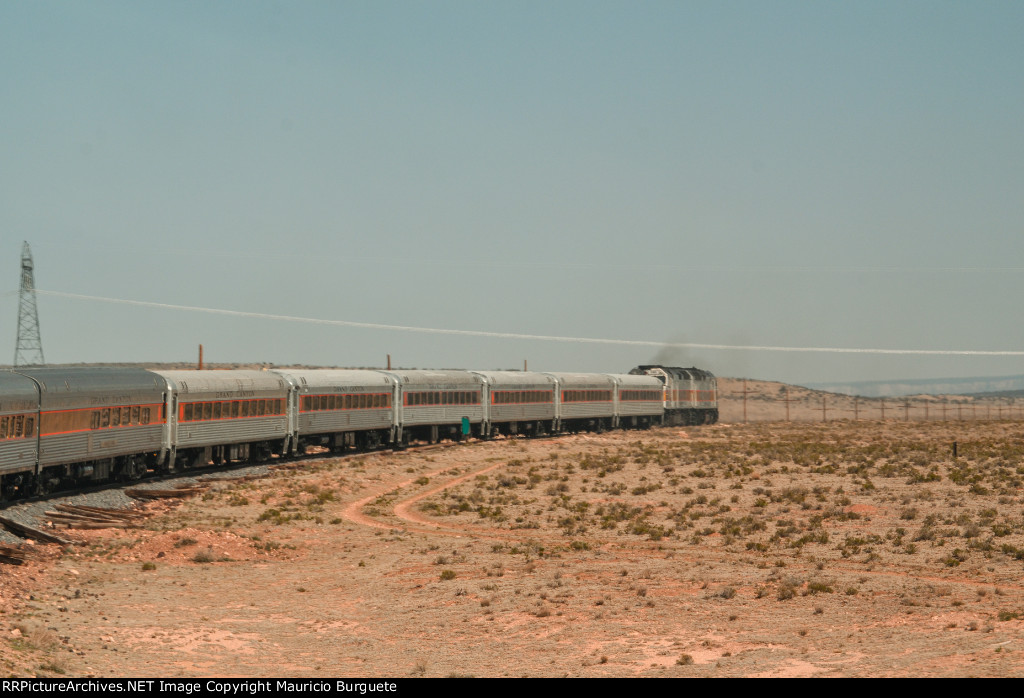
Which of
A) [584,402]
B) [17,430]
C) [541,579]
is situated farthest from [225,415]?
[584,402]

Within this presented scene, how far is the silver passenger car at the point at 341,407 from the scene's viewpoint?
A: 48750mm

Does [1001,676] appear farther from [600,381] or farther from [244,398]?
[600,381]

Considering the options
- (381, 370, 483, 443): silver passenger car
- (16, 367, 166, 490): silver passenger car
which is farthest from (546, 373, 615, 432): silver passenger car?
(16, 367, 166, 490): silver passenger car

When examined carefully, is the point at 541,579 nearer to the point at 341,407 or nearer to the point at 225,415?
the point at 225,415

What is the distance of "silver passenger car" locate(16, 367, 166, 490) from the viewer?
1226 inches

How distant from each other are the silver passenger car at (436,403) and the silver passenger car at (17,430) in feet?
89.4

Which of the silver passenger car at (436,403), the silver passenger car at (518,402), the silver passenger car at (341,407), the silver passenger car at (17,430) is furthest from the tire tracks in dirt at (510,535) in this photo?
the silver passenger car at (518,402)

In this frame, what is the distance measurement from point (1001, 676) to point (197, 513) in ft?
80.6

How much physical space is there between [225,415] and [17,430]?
13849mm

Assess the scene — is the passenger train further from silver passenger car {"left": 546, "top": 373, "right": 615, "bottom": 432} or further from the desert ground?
the desert ground

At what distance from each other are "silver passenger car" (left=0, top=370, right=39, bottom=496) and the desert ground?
8.57 ft

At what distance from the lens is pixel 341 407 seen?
170ft

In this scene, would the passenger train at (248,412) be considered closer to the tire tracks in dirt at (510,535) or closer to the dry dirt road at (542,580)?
the dry dirt road at (542,580)
